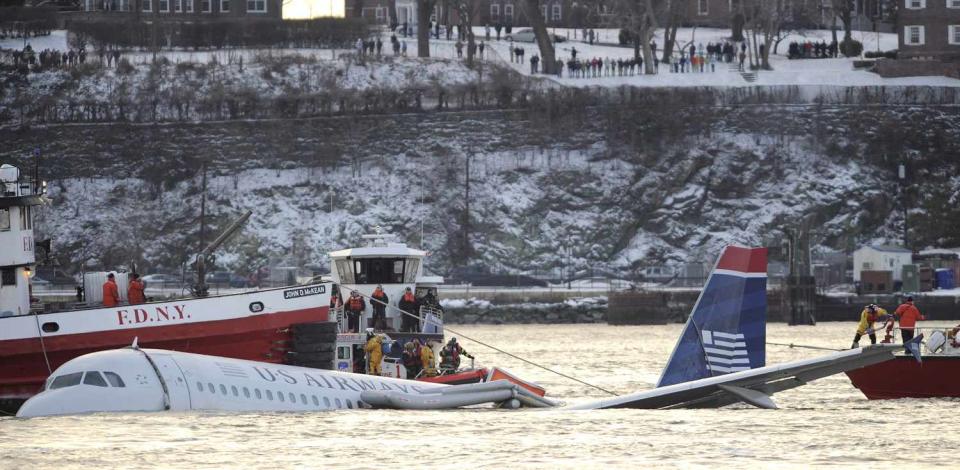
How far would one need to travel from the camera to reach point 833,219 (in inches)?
5017

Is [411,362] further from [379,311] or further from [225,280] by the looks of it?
[225,280]

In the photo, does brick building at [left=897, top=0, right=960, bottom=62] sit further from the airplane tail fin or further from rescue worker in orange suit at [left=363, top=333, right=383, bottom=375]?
the airplane tail fin

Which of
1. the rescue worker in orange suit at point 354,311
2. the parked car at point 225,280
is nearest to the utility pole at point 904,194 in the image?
the parked car at point 225,280

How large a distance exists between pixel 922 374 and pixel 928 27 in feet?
321

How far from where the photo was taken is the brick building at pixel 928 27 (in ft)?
460

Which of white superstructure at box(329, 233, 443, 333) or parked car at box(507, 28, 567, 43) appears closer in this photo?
white superstructure at box(329, 233, 443, 333)

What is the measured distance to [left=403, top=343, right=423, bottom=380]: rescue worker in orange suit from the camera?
4872cm

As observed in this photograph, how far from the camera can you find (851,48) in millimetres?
145875

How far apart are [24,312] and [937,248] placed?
83420 millimetres

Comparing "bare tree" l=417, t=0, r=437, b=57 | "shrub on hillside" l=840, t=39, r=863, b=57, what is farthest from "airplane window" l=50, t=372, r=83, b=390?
"shrub on hillside" l=840, t=39, r=863, b=57

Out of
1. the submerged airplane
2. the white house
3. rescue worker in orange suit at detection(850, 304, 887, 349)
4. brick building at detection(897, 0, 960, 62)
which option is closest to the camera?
the submerged airplane

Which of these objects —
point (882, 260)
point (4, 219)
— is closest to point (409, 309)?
point (4, 219)

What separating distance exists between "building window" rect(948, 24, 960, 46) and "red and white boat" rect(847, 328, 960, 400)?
97.2m

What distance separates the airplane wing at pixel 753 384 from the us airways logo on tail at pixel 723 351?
168 cm
